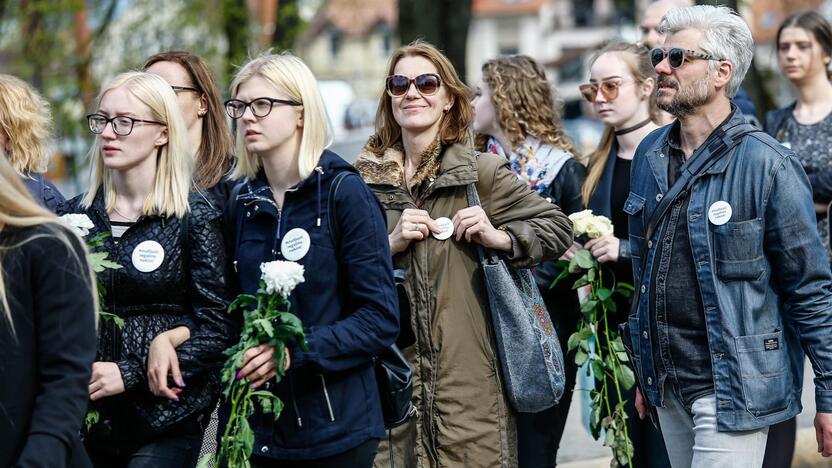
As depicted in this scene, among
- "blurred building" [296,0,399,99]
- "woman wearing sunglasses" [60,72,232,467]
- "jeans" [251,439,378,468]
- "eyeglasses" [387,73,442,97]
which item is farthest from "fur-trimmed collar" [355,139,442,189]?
"blurred building" [296,0,399,99]

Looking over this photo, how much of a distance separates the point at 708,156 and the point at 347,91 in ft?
102

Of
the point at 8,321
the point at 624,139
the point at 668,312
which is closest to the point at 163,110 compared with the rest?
the point at 8,321

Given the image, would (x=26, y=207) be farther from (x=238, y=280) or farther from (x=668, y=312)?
(x=668, y=312)

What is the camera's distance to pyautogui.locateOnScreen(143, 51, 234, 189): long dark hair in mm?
4914

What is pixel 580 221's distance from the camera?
4.89m

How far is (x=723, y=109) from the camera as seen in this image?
4.08 m

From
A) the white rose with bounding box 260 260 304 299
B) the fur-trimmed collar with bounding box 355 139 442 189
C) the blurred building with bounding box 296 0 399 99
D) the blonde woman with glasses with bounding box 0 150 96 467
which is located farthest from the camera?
the blurred building with bounding box 296 0 399 99

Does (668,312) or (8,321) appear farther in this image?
(668,312)

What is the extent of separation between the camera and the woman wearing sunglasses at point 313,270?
3.72 metres

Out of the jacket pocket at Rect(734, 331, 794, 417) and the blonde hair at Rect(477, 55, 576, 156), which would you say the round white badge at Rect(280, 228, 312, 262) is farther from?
the blonde hair at Rect(477, 55, 576, 156)

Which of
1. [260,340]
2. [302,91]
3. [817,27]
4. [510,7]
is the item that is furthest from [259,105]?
[510,7]

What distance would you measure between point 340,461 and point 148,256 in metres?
0.92

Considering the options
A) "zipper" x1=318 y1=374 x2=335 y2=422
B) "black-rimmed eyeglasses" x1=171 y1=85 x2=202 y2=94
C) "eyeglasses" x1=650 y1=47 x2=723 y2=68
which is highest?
"eyeglasses" x1=650 y1=47 x2=723 y2=68

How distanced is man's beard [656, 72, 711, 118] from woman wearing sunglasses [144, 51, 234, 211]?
183 cm
